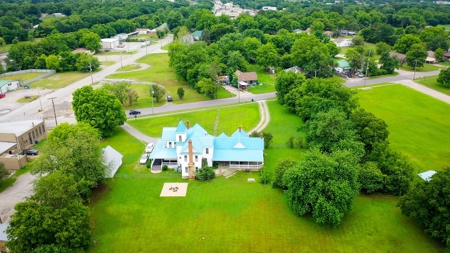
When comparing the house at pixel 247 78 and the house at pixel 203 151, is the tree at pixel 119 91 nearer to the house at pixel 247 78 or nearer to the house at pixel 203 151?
the house at pixel 203 151

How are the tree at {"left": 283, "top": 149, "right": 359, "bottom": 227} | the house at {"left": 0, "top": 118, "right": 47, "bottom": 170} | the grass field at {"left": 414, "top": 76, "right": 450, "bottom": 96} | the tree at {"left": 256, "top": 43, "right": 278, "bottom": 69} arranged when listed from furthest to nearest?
the tree at {"left": 256, "top": 43, "right": 278, "bottom": 69}, the grass field at {"left": 414, "top": 76, "right": 450, "bottom": 96}, the house at {"left": 0, "top": 118, "right": 47, "bottom": 170}, the tree at {"left": 283, "top": 149, "right": 359, "bottom": 227}

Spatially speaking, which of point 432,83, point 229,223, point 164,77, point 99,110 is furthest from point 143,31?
point 229,223

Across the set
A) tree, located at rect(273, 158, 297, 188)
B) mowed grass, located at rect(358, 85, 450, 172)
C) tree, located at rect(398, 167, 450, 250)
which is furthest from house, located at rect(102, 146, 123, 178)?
mowed grass, located at rect(358, 85, 450, 172)

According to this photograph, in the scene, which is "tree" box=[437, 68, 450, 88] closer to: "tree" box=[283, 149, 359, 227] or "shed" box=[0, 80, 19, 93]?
"tree" box=[283, 149, 359, 227]

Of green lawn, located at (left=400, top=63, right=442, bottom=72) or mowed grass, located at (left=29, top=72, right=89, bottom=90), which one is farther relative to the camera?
green lawn, located at (left=400, top=63, right=442, bottom=72)

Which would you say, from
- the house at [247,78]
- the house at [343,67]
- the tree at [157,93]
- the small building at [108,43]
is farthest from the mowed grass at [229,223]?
the small building at [108,43]

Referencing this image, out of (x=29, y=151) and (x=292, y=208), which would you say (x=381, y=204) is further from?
(x=29, y=151)
